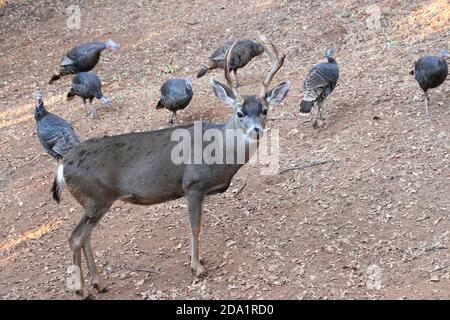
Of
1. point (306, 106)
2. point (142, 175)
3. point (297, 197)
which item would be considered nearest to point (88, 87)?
point (306, 106)

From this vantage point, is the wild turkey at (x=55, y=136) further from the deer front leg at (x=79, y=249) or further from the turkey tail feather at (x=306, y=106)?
the turkey tail feather at (x=306, y=106)

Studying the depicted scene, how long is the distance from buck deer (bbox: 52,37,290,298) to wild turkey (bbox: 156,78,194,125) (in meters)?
3.20

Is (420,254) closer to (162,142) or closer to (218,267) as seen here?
(218,267)

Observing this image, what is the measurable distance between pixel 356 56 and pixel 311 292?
596 centimetres

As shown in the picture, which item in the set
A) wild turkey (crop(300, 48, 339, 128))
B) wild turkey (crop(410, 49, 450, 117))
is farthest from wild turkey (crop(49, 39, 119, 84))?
wild turkey (crop(410, 49, 450, 117))

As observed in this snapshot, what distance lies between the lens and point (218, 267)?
635cm

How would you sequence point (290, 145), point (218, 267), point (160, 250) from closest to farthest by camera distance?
point (218, 267) < point (160, 250) < point (290, 145)

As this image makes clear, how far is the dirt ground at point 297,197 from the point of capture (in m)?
6.07

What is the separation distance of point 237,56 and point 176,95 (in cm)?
198

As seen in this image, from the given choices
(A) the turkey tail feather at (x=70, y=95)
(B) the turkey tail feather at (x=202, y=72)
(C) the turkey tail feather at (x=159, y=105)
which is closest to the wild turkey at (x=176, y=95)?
(C) the turkey tail feather at (x=159, y=105)

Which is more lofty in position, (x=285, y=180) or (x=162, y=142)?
(x=162, y=142)

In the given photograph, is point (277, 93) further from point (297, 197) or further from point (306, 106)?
point (306, 106)

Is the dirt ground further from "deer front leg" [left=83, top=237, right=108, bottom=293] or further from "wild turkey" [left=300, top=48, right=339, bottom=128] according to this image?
"wild turkey" [left=300, top=48, right=339, bottom=128]
